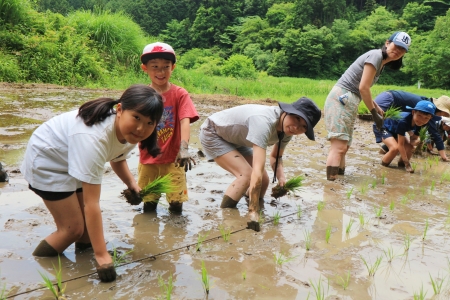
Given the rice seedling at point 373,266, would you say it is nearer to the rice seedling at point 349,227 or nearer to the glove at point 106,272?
the rice seedling at point 349,227

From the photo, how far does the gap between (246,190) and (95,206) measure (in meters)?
1.68

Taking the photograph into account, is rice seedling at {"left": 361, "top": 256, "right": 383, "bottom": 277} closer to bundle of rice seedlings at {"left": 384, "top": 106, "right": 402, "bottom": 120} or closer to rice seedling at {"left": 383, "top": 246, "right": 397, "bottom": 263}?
rice seedling at {"left": 383, "top": 246, "right": 397, "bottom": 263}

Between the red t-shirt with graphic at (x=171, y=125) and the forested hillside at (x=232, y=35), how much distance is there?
943 cm

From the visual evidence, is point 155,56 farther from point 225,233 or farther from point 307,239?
point 307,239

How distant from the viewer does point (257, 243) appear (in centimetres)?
283

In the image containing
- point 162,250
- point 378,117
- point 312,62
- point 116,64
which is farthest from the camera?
point 312,62

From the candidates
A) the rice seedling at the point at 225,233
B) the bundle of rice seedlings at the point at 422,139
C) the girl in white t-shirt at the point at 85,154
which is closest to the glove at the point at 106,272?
the girl in white t-shirt at the point at 85,154

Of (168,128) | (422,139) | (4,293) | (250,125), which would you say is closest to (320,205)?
(250,125)

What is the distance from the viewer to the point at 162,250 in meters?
2.66

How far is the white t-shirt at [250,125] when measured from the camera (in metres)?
3.14

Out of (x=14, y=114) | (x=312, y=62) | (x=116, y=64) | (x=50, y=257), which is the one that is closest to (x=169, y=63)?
(x=50, y=257)

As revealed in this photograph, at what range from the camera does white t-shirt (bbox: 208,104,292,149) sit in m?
3.14

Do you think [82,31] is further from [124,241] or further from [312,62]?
[312,62]

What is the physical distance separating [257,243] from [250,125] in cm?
90
